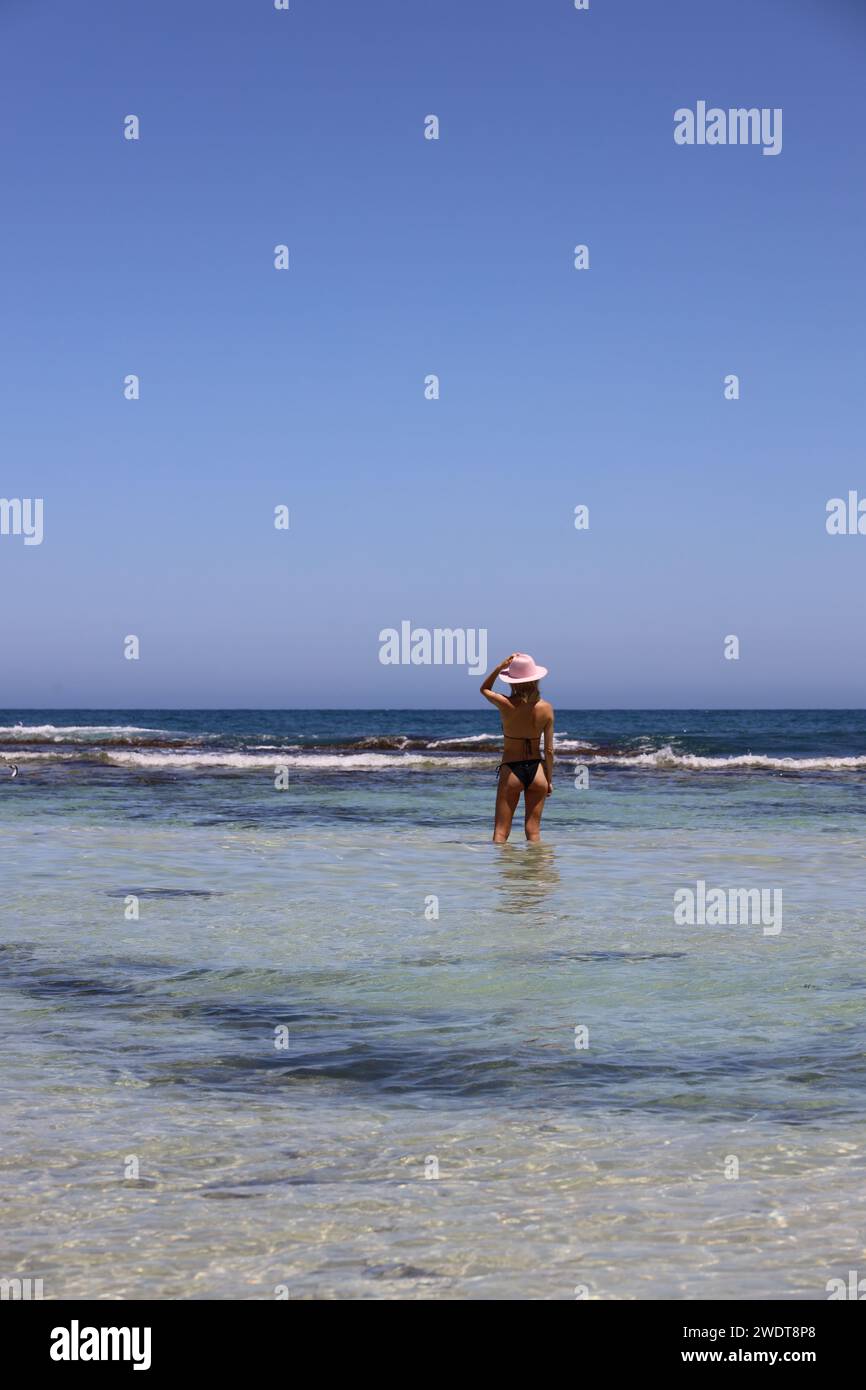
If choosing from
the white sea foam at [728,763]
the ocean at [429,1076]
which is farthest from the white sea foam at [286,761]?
the ocean at [429,1076]

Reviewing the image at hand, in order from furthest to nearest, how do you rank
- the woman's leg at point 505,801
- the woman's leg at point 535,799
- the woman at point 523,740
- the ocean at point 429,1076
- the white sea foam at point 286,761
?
the white sea foam at point 286,761, the woman's leg at point 505,801, the woman's leg at point 535,799, the woman at point 523,740, the ocean at point 429,1076

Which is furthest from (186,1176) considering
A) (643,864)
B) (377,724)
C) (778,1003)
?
(377,724)

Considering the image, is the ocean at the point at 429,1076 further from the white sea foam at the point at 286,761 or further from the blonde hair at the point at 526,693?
the white sea foam at the point at 286,761

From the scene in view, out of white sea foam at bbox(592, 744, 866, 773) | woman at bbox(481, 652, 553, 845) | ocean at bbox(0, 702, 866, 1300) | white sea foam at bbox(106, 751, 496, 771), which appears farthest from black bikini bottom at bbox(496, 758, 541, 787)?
white sea foam at bbox(592, 744, 866, 773)

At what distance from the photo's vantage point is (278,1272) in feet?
11.8

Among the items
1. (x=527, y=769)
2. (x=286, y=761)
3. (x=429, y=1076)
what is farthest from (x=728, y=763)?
(x=429, y=1076)

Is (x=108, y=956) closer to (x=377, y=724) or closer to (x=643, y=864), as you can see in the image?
(x=643, y=864)

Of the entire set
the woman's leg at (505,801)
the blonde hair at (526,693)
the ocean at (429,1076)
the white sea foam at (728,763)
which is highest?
the blonde hair at (526,693)

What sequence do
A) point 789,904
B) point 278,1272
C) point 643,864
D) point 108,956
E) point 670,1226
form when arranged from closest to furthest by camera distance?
1. point 278,1272
2. point 670,1226
3. point 108,956
4. point 789,904
5. point 643,864

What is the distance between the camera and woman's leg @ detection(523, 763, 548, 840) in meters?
14.8

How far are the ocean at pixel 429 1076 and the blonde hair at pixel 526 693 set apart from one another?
1848mm

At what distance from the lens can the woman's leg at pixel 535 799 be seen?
48.5 feet
